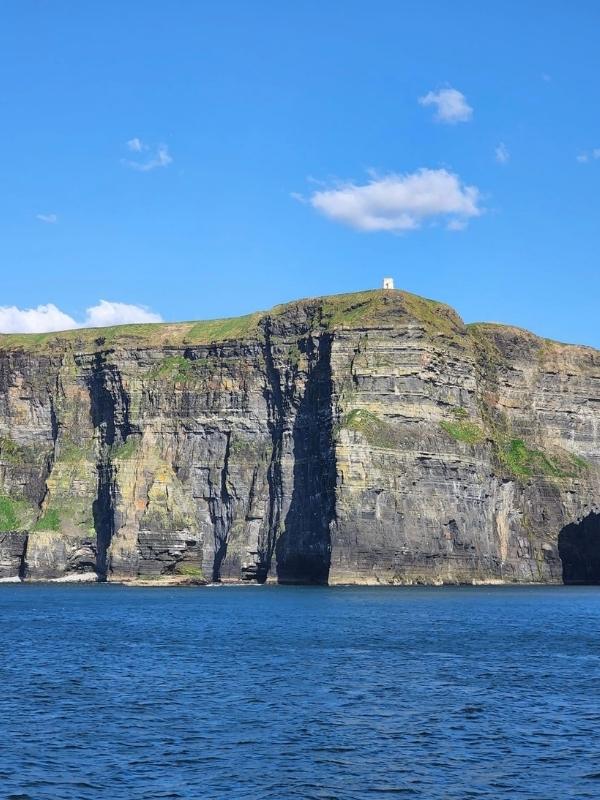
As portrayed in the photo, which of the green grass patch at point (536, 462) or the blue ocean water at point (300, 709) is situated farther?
the green grass patch at point (536, 462)

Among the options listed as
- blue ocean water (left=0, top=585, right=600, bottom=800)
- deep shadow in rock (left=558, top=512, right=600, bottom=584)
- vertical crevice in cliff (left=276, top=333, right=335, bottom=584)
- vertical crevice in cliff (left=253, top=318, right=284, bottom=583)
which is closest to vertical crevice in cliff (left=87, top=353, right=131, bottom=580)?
vertical crevice in cliff (left=253, top=318, right=284, bottom=583)

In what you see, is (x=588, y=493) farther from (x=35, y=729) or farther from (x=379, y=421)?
(x=35, y=729)

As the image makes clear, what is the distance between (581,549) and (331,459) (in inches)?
1808

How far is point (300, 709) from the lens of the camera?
5219 centimetres

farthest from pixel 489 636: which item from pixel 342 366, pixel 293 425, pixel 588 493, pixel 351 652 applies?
pixel 588 493

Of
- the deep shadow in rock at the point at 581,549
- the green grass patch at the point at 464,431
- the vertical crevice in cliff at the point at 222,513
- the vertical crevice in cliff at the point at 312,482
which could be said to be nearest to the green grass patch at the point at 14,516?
the vertical crevice in cliff at the point at 222,513

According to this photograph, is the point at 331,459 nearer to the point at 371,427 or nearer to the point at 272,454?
the point at 371,427

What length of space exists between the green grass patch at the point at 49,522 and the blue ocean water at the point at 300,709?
90.3 m

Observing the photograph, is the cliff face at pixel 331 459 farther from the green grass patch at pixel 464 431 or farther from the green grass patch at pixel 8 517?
the green grass patch at pixel 8 517

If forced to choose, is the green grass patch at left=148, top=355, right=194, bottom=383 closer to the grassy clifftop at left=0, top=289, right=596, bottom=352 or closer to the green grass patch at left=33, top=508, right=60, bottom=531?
the grassy clifftop at left=0, top=289, right=596, bottom=352

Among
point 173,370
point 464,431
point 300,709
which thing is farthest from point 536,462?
point 300,709

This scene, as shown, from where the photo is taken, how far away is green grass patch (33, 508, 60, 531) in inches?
7461

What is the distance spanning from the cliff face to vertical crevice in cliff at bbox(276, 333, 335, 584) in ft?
1.17

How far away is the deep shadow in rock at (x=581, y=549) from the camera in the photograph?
182 metres
